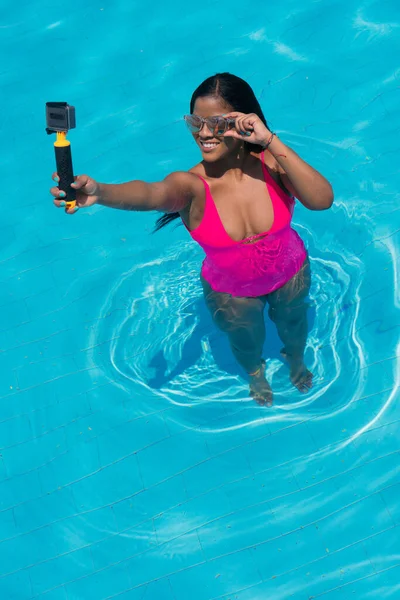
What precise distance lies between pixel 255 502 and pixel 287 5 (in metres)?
4.23

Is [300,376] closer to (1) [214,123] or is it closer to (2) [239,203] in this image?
(2) [239,203]

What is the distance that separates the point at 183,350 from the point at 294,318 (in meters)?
0.92

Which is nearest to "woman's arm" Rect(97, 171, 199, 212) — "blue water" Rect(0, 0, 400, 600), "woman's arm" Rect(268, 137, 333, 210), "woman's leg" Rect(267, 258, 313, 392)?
"woman's arm" Rect(268, 137, 333, 210)

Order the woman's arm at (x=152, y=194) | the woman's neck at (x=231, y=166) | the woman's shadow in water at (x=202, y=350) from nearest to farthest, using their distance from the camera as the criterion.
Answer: the woman's arm at (x=152, y=194)
the woman's neck at (x=231, y=166)
the woman's shadow in water at (x=202, y=350)

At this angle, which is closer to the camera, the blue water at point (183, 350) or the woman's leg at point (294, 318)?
the woman's leg at point (294, 318)

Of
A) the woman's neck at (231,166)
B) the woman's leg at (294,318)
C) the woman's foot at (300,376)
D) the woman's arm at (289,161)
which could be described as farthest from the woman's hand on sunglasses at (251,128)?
the woman's foot at (300,376)

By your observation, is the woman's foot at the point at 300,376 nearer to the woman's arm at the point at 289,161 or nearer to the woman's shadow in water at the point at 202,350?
the woman's shadow in water at the point at 202,350

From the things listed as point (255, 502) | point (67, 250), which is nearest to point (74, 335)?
point (67, 250)

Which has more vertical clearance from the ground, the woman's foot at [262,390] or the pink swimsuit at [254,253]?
the pink swimsuit at [254,253]

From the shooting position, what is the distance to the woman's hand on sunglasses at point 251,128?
3.17 meters

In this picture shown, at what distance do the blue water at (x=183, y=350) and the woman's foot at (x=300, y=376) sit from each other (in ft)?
0.22

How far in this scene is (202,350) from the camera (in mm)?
4684

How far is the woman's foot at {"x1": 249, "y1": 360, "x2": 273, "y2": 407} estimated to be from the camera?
4.39 meters

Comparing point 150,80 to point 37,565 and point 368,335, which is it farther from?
point 37,565
